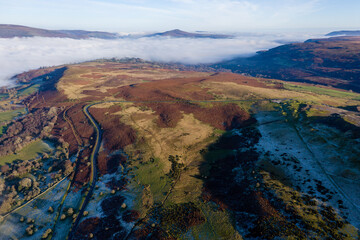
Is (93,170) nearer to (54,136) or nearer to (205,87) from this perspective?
(54,136)

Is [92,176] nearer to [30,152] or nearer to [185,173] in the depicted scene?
[185,173]

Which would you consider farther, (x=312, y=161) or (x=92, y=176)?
(x=92, y=176)

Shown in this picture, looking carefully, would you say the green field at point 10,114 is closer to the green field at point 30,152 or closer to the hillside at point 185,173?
the hillside at point 185,173

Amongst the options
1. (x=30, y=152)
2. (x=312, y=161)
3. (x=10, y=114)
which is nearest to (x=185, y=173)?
(x=312, y=161)

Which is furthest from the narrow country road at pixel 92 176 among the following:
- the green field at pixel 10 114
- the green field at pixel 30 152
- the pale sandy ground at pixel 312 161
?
the green field at pixel 10 114

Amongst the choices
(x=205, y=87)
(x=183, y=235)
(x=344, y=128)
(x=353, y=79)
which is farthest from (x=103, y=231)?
(x=353, y=79)

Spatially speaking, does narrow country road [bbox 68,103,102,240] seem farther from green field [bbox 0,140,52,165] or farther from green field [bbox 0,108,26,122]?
green field [bbox 0,108,26,122]
